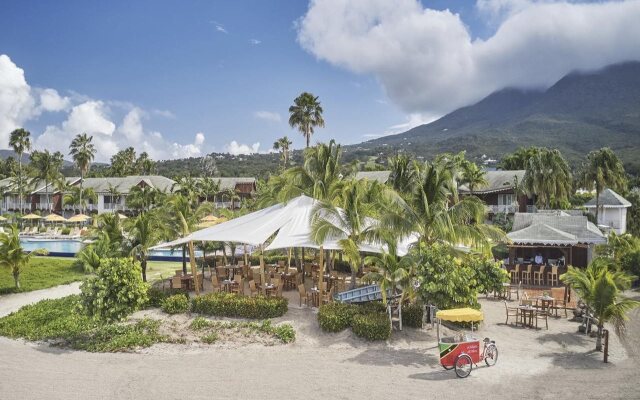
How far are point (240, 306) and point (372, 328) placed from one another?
4.78 metres

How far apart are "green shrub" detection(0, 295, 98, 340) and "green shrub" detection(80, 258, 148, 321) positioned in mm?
503

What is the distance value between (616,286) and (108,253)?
1941 cm

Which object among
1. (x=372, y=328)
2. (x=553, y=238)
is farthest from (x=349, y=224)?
(x=553, y=238)

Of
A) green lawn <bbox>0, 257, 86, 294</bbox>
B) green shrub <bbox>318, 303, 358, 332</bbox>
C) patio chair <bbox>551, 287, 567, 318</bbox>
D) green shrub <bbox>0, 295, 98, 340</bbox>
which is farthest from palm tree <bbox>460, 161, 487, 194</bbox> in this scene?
green shrub <bbox>0, 295, 98, 340</bbox>

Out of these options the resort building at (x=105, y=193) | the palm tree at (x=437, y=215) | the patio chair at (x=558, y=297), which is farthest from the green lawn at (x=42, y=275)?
the resort building at (x=105, y=193)

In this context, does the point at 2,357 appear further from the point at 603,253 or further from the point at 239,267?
the point at 603,253

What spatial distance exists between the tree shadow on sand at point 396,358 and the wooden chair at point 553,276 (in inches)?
510

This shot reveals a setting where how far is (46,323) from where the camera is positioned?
53.8 ft

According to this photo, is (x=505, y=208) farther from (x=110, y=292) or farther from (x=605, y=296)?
(x=110, y=292)

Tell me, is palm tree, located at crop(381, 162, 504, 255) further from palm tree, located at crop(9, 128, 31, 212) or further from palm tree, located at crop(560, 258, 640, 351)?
palm tree, located at crop(9, 128, 31, 212)

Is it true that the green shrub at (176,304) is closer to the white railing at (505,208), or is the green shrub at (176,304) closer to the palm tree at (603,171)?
the palm tree at (603,171)

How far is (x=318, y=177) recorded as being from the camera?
21172mm

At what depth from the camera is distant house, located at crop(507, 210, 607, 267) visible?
79.3 feet

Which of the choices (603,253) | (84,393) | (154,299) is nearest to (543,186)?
(603,253)
